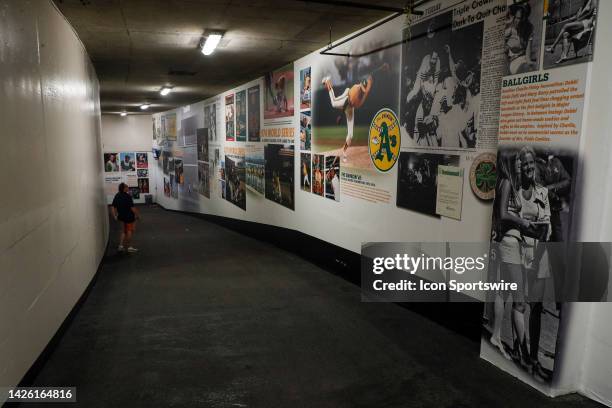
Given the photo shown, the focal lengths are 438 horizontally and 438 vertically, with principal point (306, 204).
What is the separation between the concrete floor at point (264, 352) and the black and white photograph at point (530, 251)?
0.35 metres

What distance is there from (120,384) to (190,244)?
634 cm

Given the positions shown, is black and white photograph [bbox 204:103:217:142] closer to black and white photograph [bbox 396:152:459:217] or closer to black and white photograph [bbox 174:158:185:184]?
black and white photograph [bbox 174:158:185:184]

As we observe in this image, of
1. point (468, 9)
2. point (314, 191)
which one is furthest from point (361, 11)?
point (314, 191)

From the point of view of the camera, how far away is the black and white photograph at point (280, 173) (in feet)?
27.6

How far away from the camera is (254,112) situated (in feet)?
32.7

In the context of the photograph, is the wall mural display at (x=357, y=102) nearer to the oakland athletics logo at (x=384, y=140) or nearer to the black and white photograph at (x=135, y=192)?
the oakland athletics logo at (x=384, y=140)

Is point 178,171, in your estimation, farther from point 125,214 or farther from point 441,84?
point 441,84

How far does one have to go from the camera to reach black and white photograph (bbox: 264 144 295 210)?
8.40 m

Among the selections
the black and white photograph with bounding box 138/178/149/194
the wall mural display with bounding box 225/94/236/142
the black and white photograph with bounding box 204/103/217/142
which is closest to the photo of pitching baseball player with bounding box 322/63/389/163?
the wall mural display with bounding box 225/94/236/142

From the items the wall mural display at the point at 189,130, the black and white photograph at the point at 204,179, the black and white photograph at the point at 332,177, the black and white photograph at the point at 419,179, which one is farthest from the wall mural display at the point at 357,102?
the wall mural display at the point at 189,130

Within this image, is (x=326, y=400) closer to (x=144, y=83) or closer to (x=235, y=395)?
(x=235, y=395)

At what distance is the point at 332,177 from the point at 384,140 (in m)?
1.50

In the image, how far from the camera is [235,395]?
349 cm

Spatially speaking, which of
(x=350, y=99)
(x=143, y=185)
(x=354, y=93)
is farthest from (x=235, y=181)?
(x=143, y=185)
